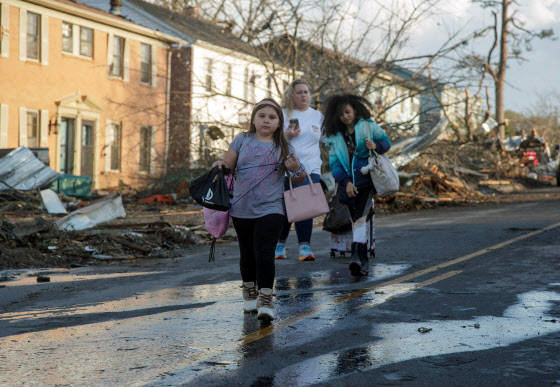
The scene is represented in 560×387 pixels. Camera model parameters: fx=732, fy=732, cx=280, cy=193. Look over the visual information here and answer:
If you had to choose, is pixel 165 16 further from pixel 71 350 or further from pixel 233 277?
pixel 71 350

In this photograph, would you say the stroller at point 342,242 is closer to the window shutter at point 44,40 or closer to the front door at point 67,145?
the window shutter at point 44,40

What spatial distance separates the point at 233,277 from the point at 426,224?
6921 millimetres

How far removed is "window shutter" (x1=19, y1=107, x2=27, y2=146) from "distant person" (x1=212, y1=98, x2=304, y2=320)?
20.6 meters

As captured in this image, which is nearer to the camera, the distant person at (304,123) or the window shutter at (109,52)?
the distant person at (304,123)

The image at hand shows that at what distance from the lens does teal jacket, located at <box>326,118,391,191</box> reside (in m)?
7.38

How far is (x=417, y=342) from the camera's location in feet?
14.6

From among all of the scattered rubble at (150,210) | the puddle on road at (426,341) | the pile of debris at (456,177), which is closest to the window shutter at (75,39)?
the scattered rubble at (150,210)

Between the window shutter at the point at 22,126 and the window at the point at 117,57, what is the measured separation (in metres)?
4.73

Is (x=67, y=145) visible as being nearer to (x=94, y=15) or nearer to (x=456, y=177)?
(x=94, y=15)

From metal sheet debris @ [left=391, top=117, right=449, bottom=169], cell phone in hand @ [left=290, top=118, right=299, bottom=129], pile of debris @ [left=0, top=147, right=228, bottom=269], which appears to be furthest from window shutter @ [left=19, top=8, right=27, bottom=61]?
cell phone in hand @ [left=290, top=118, right=299, bottom=129]

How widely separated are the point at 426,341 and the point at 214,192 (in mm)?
1825

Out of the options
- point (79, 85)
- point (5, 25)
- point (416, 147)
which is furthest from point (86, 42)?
point (416, 147)

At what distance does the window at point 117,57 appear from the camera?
28422mm

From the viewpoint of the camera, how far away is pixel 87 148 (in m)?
27.4
